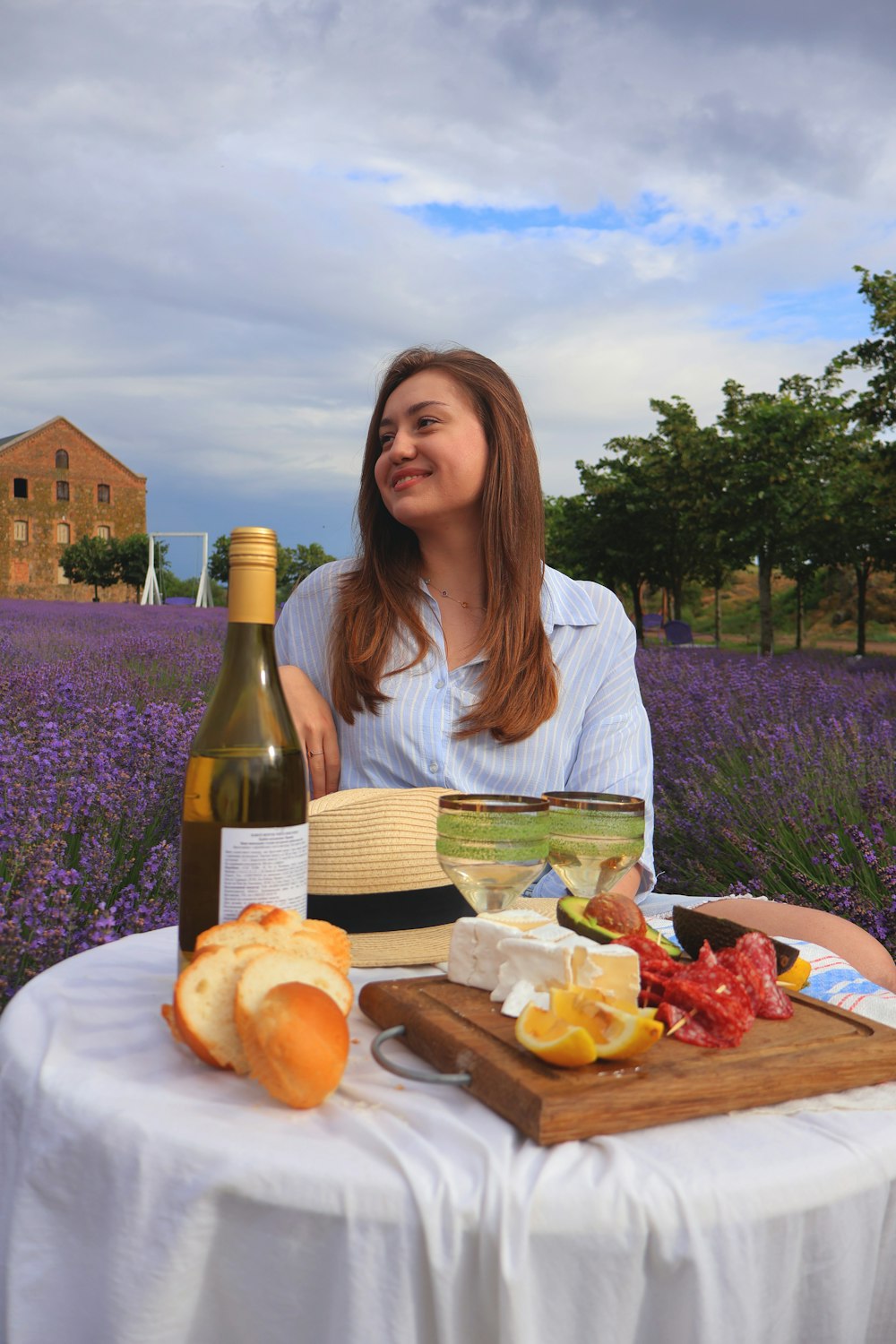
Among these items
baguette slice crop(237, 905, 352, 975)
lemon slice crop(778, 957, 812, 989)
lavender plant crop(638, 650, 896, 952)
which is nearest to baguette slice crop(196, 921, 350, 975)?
baguette slice crop(237, 905, 352, 975)

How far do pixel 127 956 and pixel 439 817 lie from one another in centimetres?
50

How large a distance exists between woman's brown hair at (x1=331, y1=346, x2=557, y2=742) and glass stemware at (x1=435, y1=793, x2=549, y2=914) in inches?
37.2

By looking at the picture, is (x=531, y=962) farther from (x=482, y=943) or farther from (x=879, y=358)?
(x=879, y=358)

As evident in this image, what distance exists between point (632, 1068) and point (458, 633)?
158 cm

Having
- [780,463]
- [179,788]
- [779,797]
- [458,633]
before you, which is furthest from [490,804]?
[780,463]

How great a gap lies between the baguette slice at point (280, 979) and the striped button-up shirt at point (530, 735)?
3.72 ft

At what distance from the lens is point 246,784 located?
4.01ft

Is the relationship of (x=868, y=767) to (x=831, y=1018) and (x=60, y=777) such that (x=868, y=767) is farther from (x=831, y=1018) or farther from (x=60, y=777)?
(x=831, y=1018)

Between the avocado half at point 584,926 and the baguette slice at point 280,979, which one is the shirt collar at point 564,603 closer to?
the avocado half at point 584,926

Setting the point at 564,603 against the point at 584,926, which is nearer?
the point at 584,926

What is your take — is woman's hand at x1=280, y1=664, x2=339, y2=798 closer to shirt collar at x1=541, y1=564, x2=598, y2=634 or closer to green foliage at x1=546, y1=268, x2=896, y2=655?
shirt collar at x1=541, y1=564, x2=598, y2=634

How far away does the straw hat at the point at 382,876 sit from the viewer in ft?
4.81

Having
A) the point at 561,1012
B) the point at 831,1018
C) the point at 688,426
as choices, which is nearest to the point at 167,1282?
the point at 561,1012

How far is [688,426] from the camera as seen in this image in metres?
24.9
